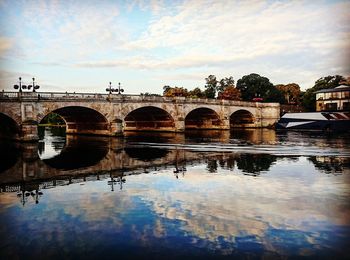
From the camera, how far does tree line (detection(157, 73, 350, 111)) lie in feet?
308

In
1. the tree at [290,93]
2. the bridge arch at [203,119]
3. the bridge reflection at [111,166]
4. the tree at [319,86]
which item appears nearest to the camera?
the bridge reflection at [111,166]

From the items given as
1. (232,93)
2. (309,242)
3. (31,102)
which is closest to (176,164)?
(309,242)

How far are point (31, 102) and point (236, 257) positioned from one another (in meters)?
41.1

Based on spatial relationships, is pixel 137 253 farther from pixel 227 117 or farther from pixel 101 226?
pixel 227 117

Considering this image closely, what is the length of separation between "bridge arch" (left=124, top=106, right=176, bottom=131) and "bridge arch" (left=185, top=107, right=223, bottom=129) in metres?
8.18

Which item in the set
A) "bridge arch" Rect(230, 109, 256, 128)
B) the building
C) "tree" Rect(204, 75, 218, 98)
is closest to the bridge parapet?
"bridge arch" Rect(230, 109, 256, 128)

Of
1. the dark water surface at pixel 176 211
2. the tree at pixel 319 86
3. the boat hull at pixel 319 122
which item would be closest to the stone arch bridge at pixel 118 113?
the boat hull at pixel 319 122

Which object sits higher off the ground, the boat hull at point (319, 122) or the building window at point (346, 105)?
the building window at point (346, 105)

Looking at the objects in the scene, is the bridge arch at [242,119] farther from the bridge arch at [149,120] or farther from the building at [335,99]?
the bridge arch at [149,120]

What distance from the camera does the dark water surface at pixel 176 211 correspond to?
9.16 metres

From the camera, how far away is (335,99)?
7675 cm

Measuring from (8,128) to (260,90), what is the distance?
261 feet

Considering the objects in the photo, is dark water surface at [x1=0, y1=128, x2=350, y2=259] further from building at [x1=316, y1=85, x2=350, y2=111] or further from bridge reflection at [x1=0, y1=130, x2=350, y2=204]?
building at [x1=316, y1=85, x2=350, y2=111]

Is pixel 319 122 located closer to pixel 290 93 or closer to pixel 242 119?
pixel 242 119
